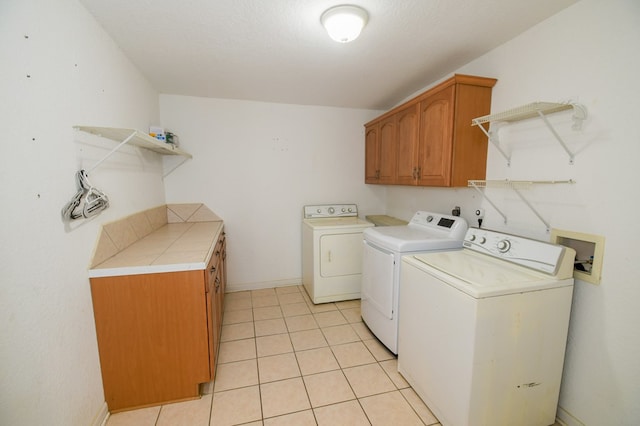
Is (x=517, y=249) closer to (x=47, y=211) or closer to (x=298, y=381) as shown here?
(x=298, y=381)

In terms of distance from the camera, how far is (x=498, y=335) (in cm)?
125

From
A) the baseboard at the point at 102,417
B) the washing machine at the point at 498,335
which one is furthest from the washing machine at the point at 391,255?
the baseboard at the point at 102,417

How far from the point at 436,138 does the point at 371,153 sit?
4.10 ft

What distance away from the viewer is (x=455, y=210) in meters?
2.25

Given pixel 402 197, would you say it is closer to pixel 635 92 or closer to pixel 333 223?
pixel 333 223

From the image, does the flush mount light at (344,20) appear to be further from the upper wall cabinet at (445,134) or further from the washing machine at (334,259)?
the washing machine at (334,259)

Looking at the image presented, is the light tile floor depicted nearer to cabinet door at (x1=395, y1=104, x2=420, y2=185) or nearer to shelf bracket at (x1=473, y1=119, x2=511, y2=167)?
cabinet door at (x1=395, y1=104, x2=420, y2=185)

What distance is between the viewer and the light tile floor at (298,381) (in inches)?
59.5

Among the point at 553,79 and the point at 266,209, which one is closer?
the point at 553,79

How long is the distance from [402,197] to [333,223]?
95 centimetres

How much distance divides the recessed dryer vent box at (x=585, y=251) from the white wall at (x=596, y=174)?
0.03m

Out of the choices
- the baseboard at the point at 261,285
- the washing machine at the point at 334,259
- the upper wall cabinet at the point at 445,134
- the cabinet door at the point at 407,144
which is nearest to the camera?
the upper wall cabinet at the point at 445,134

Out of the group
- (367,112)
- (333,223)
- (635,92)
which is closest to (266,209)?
(333,223)

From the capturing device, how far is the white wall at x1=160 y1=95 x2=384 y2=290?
9.71 feet
